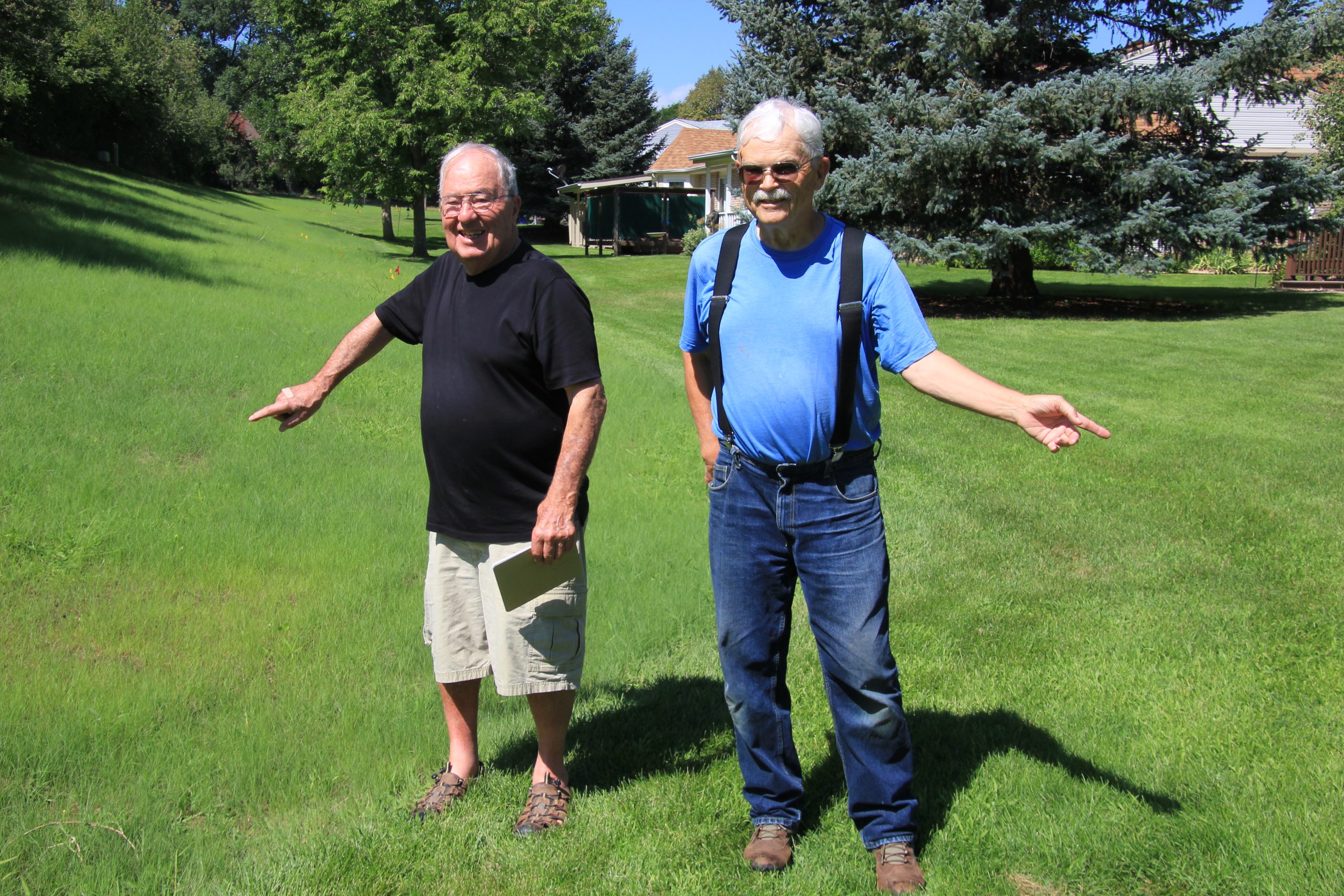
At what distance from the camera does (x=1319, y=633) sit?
477 centimetres

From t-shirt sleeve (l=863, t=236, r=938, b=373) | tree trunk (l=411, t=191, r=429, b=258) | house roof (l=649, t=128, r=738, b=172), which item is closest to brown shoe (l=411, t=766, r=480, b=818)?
t-shirt sleeve (l=863, t=236, r=938, b=373)

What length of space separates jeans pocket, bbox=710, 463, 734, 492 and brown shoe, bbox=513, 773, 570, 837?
1140 mm

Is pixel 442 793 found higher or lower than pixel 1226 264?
lower

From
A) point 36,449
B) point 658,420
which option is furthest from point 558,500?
point 658,420

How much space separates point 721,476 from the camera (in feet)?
10.3

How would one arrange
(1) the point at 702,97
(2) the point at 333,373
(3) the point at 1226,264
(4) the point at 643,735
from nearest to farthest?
(2) the point at 333,373, (4) the point at 643,735, (3) the point at 1226,264, (1) the point at 702,97

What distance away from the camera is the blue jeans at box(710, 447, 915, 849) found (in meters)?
2.93

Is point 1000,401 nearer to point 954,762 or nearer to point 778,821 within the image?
point 778,821

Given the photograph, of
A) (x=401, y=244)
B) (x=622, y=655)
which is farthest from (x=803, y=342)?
(x=401, y=244)

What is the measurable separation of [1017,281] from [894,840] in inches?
744

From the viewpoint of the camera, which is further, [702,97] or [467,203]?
[702,97]

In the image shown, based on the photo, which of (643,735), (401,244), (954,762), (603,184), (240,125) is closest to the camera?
(954,762)

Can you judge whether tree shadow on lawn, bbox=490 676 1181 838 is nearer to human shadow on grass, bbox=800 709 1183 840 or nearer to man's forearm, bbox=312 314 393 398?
human shadow on grass, bbox=800 709 1183 840

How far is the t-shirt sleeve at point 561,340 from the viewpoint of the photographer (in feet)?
10.3
